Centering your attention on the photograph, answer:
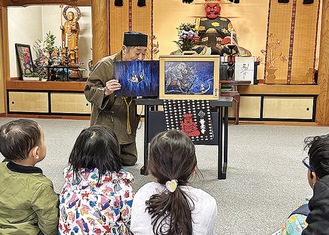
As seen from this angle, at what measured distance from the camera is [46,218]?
1.60 meters

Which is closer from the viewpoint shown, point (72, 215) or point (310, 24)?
point (72, 215)

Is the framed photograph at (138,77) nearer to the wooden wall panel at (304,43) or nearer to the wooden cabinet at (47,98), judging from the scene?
the wooden cabinet at (47,98)

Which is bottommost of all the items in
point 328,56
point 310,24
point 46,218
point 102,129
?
point 46,218

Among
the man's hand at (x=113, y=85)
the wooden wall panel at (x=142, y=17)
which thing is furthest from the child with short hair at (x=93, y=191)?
the wooden wall panel at (x=142, y=17)

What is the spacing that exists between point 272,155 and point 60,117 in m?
4.05

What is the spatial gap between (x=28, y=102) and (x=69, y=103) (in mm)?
797

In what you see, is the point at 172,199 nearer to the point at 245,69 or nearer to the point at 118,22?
the point at 245,69

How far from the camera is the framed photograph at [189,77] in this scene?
2.94 metres

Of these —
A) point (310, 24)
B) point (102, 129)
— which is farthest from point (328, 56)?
point (102, 129)

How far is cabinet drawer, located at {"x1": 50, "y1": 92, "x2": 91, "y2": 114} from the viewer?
665cm

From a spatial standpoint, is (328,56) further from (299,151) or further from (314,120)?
(299,151)

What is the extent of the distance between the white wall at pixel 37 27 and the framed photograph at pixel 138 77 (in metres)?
4.93

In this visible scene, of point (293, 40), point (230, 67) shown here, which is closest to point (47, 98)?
point (230, 67)

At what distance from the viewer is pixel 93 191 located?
1545mm
